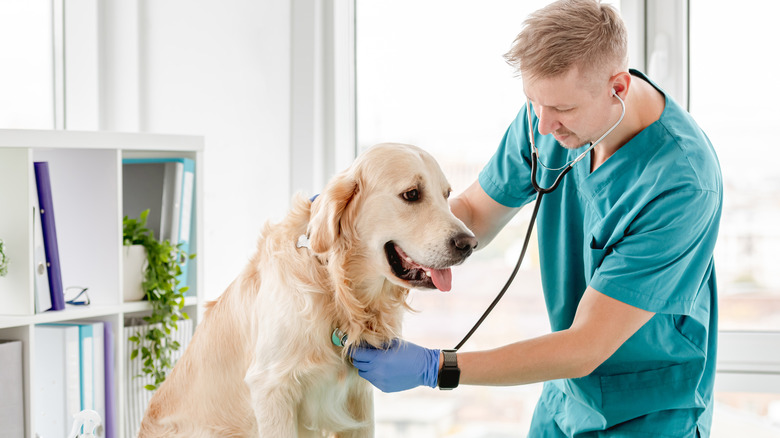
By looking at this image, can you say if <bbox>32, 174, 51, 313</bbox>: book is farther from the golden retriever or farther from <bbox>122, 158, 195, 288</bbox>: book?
the golden retriever

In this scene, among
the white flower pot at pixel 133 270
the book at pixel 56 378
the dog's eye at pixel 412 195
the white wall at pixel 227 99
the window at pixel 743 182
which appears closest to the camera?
the dog's eye at pixel 412 195

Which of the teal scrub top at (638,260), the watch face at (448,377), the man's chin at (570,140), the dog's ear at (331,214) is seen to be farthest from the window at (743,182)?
the dog's ear at (331,214)

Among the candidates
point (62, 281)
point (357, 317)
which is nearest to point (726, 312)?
point (357, 317)

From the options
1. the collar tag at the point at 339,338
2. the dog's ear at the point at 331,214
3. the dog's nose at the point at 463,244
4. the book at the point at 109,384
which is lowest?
the book at the point at 109,384

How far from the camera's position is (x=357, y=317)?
47.9 inches

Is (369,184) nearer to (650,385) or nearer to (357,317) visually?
(357,317)

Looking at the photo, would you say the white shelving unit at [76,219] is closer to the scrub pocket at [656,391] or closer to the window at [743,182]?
the scrub pocket at [656,391]

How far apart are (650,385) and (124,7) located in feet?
6.33

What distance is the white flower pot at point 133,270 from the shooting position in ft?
5.42

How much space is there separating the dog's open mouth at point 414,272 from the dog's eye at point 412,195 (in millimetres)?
97

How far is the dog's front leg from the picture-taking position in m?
1.18

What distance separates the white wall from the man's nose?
1091 mm

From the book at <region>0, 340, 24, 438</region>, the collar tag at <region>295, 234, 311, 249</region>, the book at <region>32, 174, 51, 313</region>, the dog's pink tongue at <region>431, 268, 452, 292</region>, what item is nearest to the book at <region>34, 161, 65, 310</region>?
the book at <region>32, 174, 51, 313</region>

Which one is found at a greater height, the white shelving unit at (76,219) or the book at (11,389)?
the white shelving unit at (76,219)
